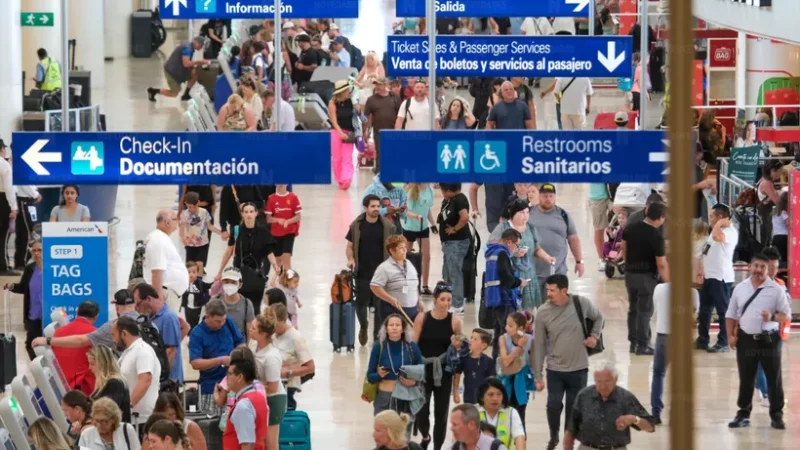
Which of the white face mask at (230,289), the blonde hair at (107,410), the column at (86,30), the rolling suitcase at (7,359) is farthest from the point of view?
the column at (86,30)

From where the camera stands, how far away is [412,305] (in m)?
13.1

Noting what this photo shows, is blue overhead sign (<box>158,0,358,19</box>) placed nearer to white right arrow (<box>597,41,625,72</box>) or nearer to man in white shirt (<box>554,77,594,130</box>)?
white right arrow (<box>597,41,625,72</box>)

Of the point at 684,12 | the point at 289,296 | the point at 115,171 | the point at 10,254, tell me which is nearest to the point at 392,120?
the point at 10,254

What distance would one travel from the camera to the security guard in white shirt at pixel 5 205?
17.7 meters

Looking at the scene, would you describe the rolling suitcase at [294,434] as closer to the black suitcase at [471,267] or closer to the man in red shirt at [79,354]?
the man in red shirt at [79,354]

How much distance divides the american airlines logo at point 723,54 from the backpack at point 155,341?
21287 millimetres

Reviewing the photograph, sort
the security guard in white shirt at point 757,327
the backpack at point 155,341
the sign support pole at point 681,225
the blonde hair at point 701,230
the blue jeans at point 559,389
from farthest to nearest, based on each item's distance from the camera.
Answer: the blonde hair at point 701,230, the security guard in white shirt at point 757,327, the blue jeans at point 559,389, the backpack at point 155,341, the sign support pole at point 681,225

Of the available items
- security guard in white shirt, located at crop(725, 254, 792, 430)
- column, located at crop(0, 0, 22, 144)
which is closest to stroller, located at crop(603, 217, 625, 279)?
security guard in white shirt, located at crop(725, 254, 792, 430)

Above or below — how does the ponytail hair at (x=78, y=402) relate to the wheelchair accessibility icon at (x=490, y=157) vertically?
below

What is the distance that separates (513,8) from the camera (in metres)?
17.4

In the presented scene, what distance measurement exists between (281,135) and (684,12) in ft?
25.9

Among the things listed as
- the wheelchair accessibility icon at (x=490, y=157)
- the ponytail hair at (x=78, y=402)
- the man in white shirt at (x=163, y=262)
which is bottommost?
the ponytail hair at (x=78, y=402)

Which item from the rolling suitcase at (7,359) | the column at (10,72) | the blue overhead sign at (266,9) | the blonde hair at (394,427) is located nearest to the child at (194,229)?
the blue overhead sign at (266,9)

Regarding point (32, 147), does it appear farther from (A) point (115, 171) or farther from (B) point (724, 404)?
(B) point (724, 404)
